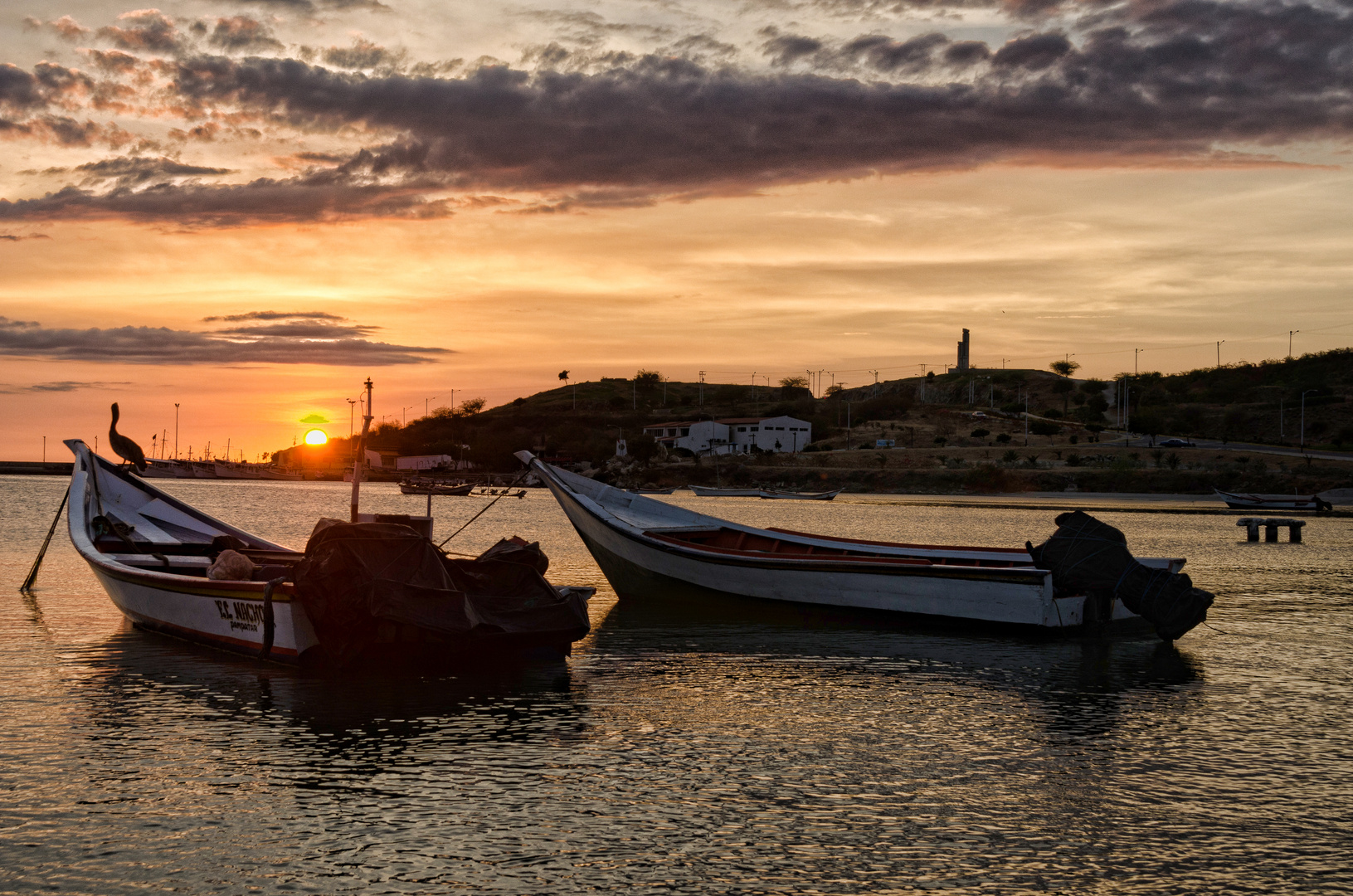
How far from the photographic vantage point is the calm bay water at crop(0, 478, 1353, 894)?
27.7ft

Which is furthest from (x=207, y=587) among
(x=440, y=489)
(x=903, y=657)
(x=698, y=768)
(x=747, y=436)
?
(x=747, y=436)

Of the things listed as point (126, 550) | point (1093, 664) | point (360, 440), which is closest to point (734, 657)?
point (1093, 664)

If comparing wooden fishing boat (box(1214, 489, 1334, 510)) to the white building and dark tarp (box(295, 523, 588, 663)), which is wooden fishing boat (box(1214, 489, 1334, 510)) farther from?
the white building

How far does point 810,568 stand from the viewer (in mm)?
21688

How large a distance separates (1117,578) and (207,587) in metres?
15.7

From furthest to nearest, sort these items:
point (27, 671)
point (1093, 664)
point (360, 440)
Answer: point (360, 440) → point (1093, 664) → point (27, 671)

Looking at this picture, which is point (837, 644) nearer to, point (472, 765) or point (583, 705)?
point (583, 705)

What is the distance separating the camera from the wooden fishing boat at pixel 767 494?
4264 inches

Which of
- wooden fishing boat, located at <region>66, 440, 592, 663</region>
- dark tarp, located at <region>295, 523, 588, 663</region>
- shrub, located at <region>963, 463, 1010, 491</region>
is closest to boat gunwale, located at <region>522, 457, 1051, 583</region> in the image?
wooden fishing boat, located at <region>66, 440, 592, 663</region>

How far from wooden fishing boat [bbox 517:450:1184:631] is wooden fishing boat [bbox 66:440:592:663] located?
5.08m

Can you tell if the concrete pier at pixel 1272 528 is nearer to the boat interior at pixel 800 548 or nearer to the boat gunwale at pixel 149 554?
the boat interior at pixel 800 548

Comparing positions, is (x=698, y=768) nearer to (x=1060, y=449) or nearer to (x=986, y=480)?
(x=986, y=480)

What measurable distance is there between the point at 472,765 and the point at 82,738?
15.4 feet

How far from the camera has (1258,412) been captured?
168 m
